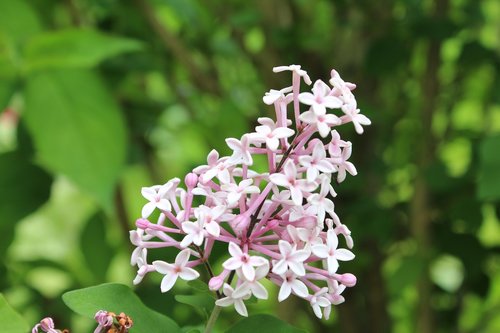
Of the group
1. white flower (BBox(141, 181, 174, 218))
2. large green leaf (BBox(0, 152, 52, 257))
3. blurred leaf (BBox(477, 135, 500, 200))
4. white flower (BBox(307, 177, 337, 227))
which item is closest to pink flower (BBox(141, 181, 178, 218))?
white flower (BBox(141, 181, 174, 218))

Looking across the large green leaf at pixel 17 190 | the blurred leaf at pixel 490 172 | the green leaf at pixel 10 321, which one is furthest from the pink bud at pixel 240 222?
the large green leaf at pixel 17 190

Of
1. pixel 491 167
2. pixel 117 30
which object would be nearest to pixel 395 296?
pixel 491 167

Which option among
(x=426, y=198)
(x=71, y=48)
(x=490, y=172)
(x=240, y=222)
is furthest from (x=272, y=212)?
(x=426, y=198)

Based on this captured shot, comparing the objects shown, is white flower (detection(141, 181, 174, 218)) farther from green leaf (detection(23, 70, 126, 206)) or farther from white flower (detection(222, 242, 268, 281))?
green leaf (detection(23, 70, 126, 206))

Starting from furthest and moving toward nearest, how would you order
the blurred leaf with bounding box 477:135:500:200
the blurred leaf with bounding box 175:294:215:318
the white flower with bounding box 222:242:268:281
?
the blurred leaf with bounding box 477:135:500:200 → the blurred leaf with bounding box 175:294:215:318 → the white flower with bounding box 222:242:268:281

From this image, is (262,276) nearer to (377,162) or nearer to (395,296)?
(377,162)
